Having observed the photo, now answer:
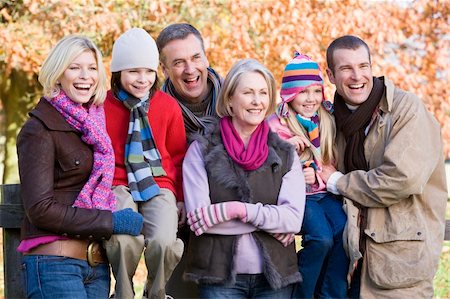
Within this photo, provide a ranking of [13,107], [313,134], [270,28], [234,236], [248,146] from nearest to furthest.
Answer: [234,236] < [248,146] < [313,134] < [270,28] < [13,107]

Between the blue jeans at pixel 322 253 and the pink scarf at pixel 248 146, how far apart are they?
1.42ft

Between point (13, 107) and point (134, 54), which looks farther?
point (13, 107)

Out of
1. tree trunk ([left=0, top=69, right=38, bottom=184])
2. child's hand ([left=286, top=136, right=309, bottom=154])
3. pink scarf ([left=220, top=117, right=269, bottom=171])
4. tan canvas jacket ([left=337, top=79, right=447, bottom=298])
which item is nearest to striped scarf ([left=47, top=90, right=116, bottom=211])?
pink scarf ([left=220, top=117, right=269, bottom=171])

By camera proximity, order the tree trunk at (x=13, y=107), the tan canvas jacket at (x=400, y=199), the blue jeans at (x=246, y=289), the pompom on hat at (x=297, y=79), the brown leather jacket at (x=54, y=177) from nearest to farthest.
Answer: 1. the brown leather jacket at (x=54, y=177)
2. the blue jeans at (x=246, y=289)
3. the tan canvas jacket at (x=400, y=199)
4. the pompom on hat at (x=297, y=79)
5. the tree trunk at (x=13, y=107)

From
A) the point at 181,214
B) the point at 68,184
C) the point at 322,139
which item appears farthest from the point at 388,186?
the point at 68,184

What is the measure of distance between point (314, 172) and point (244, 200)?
0.52 m

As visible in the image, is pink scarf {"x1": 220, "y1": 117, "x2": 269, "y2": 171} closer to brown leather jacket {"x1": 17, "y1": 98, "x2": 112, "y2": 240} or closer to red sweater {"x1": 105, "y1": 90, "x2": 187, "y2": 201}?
red sweater {"x1": 105, "y1": 90, "x2": 187, "y2": 201}

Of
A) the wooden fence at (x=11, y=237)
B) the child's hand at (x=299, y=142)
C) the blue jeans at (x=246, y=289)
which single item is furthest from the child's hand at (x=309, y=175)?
the wooden fence at (x=11, y=237)

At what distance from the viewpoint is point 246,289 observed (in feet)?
12.6

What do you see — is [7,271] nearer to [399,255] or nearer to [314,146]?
[314,146]

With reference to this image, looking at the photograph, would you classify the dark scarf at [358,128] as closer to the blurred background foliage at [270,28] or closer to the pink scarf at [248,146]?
the pink scarf at [248,146]

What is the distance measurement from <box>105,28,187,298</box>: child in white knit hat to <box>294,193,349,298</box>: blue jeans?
0.67 metres

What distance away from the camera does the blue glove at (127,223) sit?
3.59m

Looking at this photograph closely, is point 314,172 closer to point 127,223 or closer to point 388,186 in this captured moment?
point 388,186
